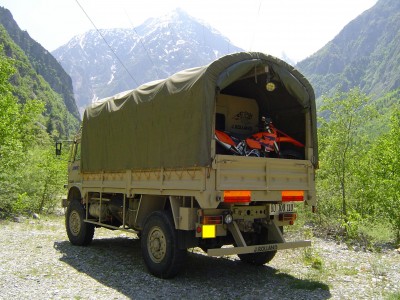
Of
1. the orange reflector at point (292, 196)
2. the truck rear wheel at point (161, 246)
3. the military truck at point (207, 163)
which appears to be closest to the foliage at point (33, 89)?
the military truck at point (207, 163)

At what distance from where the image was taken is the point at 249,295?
6230mm

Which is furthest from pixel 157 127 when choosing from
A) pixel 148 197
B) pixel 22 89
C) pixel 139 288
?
pixel 22 89

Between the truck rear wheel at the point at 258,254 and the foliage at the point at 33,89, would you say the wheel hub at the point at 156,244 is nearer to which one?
the truck rear wheel at the point at 258,254

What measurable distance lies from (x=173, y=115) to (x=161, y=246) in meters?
2.25

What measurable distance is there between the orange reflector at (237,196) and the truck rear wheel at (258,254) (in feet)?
4.04

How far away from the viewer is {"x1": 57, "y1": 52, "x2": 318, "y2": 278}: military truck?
6398 mm

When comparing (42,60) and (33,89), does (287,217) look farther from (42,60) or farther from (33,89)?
(42,60)

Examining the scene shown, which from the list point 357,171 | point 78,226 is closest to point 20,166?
point 78,226

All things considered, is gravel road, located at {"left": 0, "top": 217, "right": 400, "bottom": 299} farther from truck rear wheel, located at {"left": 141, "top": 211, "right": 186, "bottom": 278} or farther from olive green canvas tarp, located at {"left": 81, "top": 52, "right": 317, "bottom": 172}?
olive green canvas tarp, located at {"left": 81, "top": 52, "right": 317, "bottom": 172}

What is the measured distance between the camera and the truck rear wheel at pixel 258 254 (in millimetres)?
7520

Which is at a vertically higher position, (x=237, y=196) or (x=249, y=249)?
(x=237, y=196)

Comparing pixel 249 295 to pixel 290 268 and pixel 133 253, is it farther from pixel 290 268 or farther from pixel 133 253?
pixel 133 253

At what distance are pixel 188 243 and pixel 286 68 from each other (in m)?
3.44

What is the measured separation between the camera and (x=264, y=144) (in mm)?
7441
